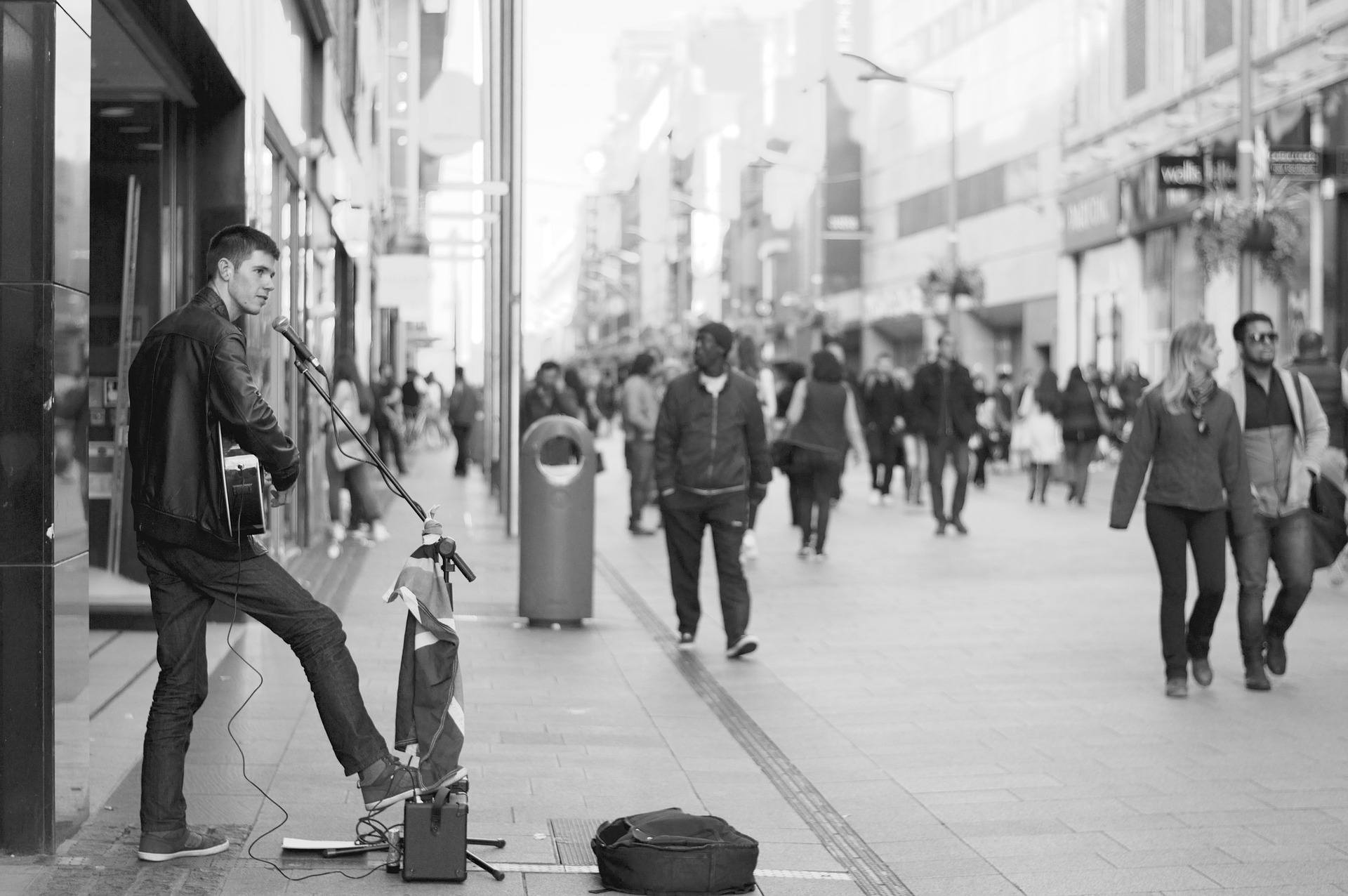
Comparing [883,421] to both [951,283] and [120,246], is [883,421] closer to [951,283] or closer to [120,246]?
[120,246]

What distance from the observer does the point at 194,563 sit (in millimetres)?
5547

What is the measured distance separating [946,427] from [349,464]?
19.3ft

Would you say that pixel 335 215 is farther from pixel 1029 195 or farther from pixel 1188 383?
pixel 1029 195

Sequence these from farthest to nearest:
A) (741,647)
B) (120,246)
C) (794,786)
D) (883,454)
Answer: (883,454) < (120,246) < (741,647) < (794,786)

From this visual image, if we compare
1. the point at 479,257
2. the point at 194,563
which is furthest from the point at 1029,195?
the point at 194,563

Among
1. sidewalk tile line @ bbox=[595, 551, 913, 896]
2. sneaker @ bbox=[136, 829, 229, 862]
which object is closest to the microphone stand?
sneaker @ bbox=[136, 829, 229, 862]

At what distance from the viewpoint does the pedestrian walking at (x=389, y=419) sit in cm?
2533

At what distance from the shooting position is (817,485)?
52.3ft

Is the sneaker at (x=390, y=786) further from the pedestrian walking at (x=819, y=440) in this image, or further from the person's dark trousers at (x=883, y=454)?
the person's dark trousers at (x=883, y=454)

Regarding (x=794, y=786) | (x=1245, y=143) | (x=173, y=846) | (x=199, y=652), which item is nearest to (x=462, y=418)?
(x=1245, y=143)

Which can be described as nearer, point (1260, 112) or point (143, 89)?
point (143, 89)

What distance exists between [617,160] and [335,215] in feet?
492

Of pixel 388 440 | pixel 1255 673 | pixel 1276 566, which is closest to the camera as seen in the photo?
pixel 1255 673

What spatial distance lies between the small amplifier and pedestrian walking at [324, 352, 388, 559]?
10433 millimetres
